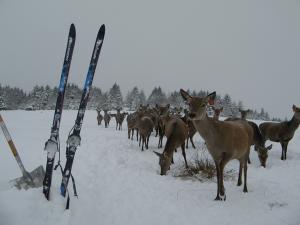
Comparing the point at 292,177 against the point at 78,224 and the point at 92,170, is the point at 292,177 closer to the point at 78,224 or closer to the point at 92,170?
the point at 92,170

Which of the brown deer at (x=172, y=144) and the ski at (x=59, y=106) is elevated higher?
the ski at (x=59, y=106)

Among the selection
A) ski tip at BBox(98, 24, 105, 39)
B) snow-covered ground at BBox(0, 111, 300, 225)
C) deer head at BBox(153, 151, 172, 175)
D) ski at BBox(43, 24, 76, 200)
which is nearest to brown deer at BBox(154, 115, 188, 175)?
deer head at BBox(153, 151, 172, 175)

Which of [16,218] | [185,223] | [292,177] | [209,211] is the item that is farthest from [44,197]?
[292,177]

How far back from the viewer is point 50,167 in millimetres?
4430

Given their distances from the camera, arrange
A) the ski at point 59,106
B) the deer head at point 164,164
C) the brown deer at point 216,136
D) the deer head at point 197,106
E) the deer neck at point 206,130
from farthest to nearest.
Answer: the deer head at point 164,164
the deer neck at point 206,130
the brown deer at point 216,136
the deer head at point 197,106
the ski at point 59,106

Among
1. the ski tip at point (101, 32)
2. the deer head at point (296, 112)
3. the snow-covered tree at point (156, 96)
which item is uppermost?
the snow-covered tree at point (156, 96)

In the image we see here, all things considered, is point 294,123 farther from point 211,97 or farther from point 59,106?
point 59,106

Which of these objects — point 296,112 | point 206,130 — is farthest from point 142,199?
point 296,112

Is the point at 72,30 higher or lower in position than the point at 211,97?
higher

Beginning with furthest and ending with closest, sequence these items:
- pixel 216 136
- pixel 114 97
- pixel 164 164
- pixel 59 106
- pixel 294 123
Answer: pixel 114 97, pixel 294 123, pixel 164 164, pixel 216 136, pixel 59 106

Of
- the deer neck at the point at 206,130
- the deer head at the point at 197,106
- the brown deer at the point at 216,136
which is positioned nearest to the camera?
the deer head at the point at 197,106

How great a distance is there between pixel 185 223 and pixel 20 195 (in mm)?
2763

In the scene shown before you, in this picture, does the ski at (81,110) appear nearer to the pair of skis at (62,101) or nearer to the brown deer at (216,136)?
the pair of skis at (62,101)

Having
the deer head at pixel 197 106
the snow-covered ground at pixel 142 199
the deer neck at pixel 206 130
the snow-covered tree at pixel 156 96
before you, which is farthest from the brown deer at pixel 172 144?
the snow-covered tree at pixel 156 96
